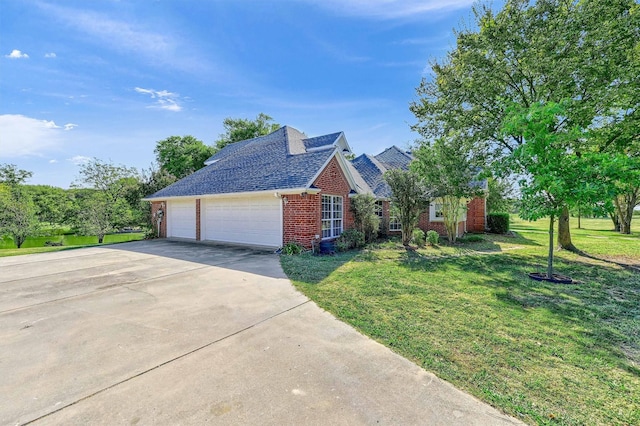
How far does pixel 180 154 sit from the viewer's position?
3444cm

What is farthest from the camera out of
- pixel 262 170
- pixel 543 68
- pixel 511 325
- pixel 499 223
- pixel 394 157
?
pixel 394 157

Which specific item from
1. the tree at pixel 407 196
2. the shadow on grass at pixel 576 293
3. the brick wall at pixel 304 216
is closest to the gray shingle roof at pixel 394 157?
the tree at pixel 407 196

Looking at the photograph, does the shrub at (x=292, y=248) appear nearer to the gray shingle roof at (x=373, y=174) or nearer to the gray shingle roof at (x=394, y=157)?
the gray shingle roof at (x=373, y=174)

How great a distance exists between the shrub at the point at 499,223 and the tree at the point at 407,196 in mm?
9912

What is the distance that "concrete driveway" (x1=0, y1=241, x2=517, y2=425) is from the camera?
2.47 meters

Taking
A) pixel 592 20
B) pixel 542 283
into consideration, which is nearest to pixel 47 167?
pixel 542 283

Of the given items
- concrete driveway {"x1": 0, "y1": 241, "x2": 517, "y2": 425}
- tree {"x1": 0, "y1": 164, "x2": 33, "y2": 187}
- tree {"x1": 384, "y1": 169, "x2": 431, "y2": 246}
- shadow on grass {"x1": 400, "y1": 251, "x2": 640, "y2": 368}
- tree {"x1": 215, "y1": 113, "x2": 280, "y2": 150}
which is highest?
tree {"x1": 215, "y1": 113, "x2": 280, "y2": 150}

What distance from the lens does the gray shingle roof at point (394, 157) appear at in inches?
798

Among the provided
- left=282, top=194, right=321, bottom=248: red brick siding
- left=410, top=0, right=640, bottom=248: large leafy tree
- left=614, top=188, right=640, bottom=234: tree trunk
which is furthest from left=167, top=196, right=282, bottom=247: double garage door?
left=614, top=188, right=640, bottom=234: tree trunk

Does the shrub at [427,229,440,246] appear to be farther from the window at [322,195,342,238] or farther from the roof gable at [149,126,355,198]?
the roof gable at [149,126,355,198]

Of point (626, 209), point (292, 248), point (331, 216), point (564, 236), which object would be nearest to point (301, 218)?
point (292, 248)

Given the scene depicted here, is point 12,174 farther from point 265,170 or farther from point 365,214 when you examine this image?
point 365,214

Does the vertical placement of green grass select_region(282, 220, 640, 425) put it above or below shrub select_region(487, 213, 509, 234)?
below

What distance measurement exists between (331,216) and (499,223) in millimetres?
13864
